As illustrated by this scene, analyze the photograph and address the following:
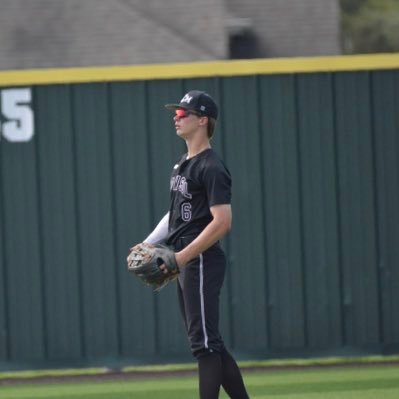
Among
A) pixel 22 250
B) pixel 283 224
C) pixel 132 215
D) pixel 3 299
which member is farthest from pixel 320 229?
pixel 3 299

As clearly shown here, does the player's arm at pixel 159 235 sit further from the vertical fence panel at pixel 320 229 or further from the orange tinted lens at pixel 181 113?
the vertical fence panel at pixel 320 229

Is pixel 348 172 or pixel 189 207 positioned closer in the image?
pixel 189 207

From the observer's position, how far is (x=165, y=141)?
956 centimetres

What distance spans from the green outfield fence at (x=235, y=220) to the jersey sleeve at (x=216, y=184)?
313 cm

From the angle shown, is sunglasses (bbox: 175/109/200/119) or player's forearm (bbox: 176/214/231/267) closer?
player's forearm (bbox: 176/214/231/267)

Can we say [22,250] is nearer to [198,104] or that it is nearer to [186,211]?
[186,211]

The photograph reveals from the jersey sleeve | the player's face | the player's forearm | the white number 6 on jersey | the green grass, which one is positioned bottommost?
the green grass

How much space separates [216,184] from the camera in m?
6.41

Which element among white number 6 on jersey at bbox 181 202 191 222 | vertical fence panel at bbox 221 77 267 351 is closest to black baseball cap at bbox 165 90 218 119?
white number 6 on jersey at bbox 181 202 191 222

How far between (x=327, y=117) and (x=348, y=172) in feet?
1.56

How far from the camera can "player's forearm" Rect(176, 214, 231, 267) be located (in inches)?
249

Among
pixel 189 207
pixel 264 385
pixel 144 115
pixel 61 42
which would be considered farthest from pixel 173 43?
pixel 189 207

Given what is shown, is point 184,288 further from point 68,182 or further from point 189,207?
point 68,182

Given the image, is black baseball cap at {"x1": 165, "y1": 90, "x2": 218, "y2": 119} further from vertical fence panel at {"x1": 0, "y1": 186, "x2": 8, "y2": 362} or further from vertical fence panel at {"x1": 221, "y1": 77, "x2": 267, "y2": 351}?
vertical fence panel at {"x1": 0, "y1": 186, "x2": 8, "y2": 362}
